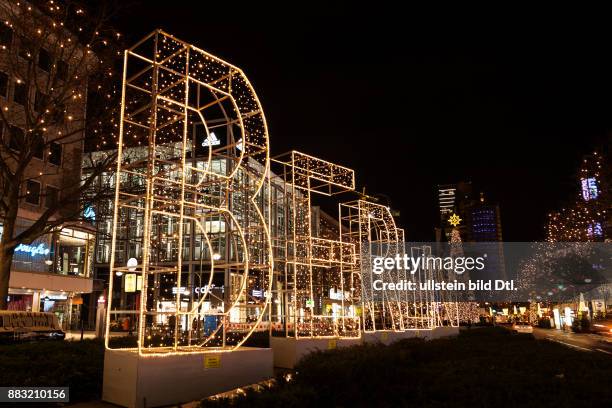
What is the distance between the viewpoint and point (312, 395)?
643cm

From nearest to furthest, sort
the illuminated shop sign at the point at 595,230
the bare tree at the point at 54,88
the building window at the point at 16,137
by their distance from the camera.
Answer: the bare tree at the point at 54,88 < the building window at the point at 16,137 < the illuminated shop sign at the point at 595,230

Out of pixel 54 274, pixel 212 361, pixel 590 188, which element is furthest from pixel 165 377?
pixel 590 188

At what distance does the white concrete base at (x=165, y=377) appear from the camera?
27.7ft

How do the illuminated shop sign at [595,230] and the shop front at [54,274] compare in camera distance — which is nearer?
the shop front at [54,274]

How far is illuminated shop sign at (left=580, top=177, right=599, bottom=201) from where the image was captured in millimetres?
35875

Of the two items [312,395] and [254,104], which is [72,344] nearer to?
[254,104]

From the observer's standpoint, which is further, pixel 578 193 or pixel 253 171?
pixel 578 193

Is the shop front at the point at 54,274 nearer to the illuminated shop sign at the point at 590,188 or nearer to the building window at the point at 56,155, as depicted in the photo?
the building window at the point at 56,155

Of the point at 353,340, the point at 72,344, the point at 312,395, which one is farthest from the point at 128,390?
the point at 353,340

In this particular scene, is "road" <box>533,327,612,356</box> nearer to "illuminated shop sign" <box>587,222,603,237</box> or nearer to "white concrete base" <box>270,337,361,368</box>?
"illuminated shop sign" <box>587,222,603,237</box>

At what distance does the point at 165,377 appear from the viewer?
869 centimetres

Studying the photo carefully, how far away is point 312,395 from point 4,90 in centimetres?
3251

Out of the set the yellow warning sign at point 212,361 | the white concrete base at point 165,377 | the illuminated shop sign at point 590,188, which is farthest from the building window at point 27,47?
the illuminated shop sign at point 590,188

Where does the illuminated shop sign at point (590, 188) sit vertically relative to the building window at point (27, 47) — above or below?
below
